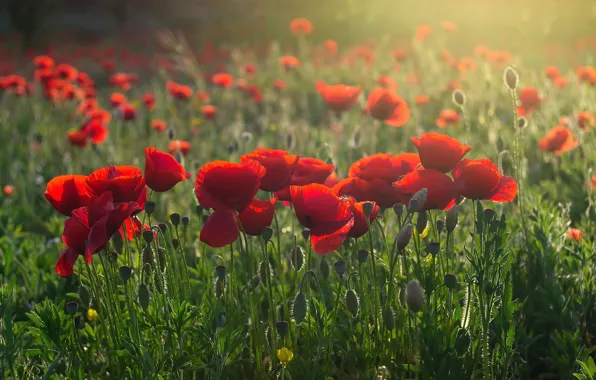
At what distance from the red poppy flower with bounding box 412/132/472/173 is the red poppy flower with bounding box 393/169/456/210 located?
5 centimetres

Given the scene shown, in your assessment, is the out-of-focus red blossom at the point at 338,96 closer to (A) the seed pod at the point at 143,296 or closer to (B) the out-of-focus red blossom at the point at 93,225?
(B) the out-of-focus red blossom at the point at 93,225

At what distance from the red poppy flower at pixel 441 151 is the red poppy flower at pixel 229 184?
49cm

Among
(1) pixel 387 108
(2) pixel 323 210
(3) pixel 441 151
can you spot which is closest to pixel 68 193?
(2) pixel 323 210

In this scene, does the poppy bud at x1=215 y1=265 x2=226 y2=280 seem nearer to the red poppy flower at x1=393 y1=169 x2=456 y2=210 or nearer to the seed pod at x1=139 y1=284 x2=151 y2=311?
the seed pod at x1=139 y1=284 x2=151 y2=311

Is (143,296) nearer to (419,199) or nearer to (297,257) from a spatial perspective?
(297,257)

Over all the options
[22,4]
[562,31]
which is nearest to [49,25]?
[22,4]

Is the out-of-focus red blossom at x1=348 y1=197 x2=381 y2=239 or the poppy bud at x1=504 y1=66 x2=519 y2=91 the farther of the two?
the poppy bud at x1=504 y1=66 x2=519 y2=91

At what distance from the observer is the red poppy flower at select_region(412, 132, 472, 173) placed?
1.93m

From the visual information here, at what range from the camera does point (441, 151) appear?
6.34 ft

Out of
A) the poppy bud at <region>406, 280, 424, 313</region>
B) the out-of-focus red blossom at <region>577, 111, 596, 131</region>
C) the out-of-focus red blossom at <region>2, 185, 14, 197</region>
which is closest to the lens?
the poppy bud at <region>406, 280, 424, 313</region>

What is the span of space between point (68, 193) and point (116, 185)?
0.18 m

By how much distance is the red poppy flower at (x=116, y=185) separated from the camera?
1.82m

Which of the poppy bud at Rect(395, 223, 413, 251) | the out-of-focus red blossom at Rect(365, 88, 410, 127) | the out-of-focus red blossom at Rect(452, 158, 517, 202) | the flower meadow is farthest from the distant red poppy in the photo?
the out-of-focus red blossom at Rect(365, 88, 410, 127)

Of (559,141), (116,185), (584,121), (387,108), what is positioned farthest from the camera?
(584,121)
